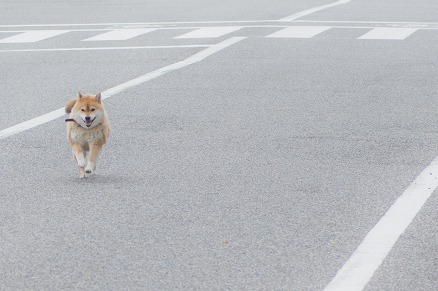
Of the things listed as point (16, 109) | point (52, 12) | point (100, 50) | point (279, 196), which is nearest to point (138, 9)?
point (52, 12)

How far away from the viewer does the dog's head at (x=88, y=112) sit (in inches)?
383

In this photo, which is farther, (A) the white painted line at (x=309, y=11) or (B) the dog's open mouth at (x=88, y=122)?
(A) the white painted line at (x=309, y=11)

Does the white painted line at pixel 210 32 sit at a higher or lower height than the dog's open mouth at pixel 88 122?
lower

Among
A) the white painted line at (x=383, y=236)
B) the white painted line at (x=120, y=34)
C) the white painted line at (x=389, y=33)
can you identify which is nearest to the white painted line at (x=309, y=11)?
the white painted line at (x=389, y=33)

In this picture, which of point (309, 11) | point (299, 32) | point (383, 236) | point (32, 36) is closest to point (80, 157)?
point (383, 236)

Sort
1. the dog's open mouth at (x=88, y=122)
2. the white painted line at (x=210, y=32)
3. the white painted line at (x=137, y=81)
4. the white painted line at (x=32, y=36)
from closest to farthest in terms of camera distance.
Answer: the dog's open mouth at (x=88, y=122)
the white painted line at (x=137, y=81)
the white painted line at (x=32, y=36)
the white painted line at (x=210, y=32)

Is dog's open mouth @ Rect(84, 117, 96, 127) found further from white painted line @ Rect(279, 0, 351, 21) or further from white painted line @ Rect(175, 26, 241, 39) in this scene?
white painted line @ Rect(279, 0, 351, 21)

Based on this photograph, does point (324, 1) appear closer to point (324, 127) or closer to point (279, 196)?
point (324, 127)

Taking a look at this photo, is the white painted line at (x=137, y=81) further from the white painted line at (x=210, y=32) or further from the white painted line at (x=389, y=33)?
the white painted line at (x=389, y=33)

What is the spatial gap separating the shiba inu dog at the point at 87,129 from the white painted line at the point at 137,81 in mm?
2374

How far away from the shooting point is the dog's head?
9.73 metres

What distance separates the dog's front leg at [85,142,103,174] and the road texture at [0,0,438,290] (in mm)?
96

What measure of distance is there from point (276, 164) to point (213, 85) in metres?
6.02

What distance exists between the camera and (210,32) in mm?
25047
